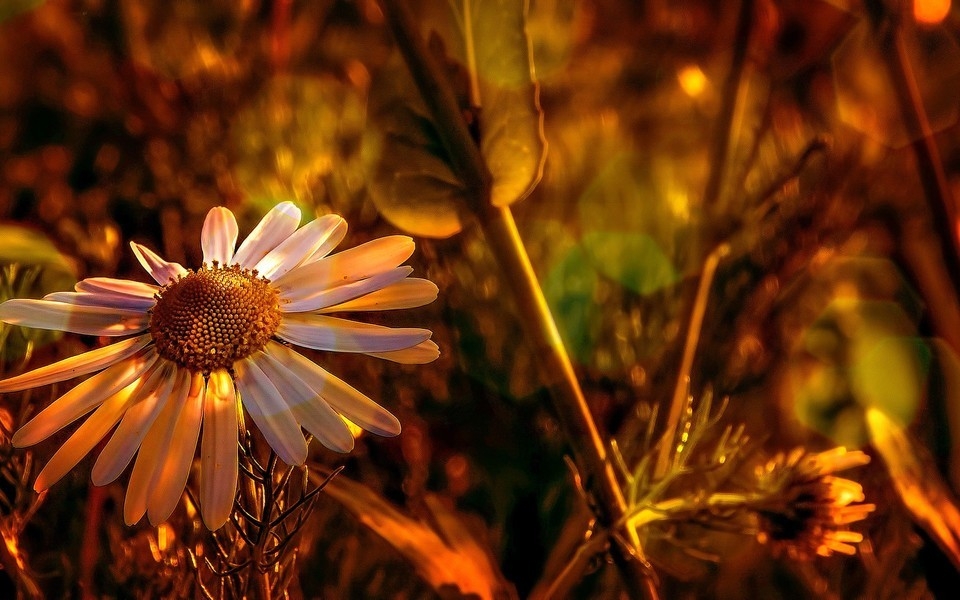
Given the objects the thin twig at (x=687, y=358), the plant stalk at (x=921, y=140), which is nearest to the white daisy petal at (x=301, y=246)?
the thin twig at (x=687, y=358)

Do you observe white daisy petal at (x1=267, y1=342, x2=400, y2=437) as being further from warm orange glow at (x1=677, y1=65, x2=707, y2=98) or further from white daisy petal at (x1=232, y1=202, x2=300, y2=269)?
warm orange glow at (x1=677, y1=65, x2=707, y2=98)

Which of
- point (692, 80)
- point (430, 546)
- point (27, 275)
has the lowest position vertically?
point (430, 546)

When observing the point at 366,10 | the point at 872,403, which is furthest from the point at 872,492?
the point at 366,10

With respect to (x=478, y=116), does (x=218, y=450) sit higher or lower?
lower

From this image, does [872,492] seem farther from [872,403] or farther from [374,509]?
[374,509]

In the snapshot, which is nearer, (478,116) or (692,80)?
(478,116)

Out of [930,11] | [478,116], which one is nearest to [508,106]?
[478,116]

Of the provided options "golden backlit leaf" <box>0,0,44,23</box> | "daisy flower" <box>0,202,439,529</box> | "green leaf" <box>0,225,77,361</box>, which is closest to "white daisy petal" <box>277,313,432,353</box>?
"daisy flower" <box>0,202,439,529</box>

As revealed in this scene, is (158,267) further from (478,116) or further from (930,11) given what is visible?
(930,11)
